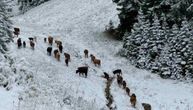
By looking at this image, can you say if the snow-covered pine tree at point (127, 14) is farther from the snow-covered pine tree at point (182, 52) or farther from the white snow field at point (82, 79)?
the snow-covered pine tree at point (182, 52)

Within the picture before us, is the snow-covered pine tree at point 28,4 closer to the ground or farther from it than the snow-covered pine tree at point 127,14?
closer to the ground

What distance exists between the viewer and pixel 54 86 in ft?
62.6

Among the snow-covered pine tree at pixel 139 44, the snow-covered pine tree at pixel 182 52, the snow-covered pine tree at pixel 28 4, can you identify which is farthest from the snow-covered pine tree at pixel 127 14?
the snow-covered pine tree at pixel 28 4

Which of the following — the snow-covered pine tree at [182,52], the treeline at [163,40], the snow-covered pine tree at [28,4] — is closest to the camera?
the snow-covered pine tree at [182,52]

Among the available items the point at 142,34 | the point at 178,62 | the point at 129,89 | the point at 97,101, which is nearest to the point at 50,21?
the point at 142,34

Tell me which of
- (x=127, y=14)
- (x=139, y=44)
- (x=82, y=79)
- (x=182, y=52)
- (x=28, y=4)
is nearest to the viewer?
(x=82, y=79)

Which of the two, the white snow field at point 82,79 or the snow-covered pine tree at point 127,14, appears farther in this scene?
the snow-covered pine tree at point 127,14

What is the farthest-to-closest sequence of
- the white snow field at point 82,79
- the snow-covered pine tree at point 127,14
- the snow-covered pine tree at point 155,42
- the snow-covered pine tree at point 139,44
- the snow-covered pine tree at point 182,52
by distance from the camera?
1. the snow-covered pine tree at point 127,14
2. the snow-covered pine tree at point 139,44
3. the snow-covered pine tree at point 155,42
4. the snow-covered pine tree at point 182,52
5. the white snow field at point 82,79

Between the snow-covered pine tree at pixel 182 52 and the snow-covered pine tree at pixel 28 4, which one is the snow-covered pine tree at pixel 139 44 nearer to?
the snow-covered pine tree at pixel 182 52

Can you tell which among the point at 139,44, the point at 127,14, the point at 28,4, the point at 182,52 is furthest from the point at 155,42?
the point at 28,4

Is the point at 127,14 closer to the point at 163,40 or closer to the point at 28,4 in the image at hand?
the point at 163,40

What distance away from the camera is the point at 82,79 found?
2488 centimetres

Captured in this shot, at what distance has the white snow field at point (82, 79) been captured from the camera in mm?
16016

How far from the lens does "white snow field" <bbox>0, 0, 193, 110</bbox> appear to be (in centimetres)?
1602
